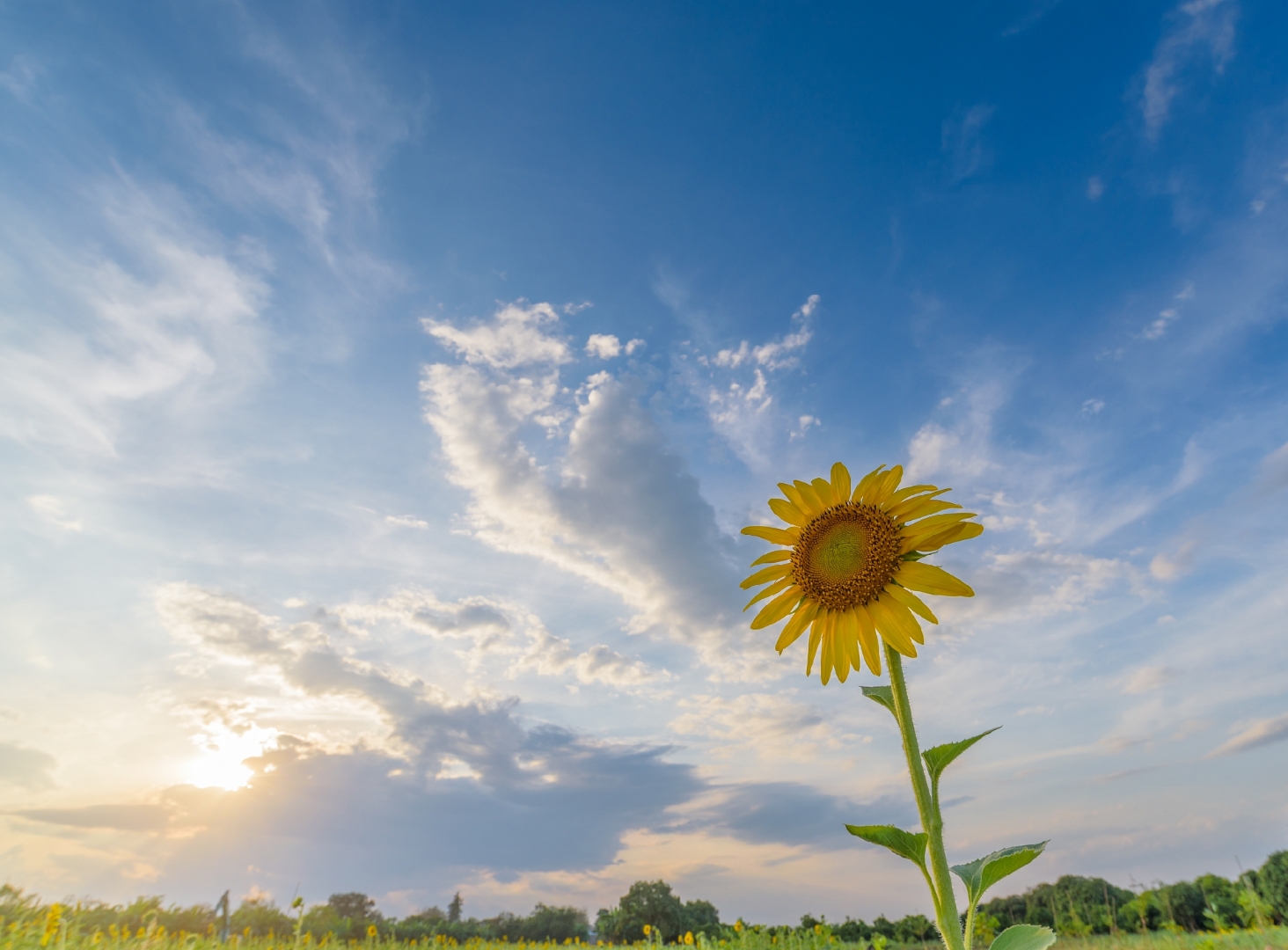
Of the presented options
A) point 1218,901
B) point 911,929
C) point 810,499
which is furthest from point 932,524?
point 1218,901

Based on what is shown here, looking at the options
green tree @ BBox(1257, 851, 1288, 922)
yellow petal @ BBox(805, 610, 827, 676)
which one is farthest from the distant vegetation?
yellow petal @ BBox(805, 610, 827, 676)

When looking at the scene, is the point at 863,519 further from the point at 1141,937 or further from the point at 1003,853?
the point at 1141,937

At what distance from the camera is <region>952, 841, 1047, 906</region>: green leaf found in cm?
310

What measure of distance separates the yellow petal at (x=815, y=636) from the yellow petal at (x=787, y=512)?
55cm

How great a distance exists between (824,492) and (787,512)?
252mm

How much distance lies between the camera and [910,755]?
3.05m

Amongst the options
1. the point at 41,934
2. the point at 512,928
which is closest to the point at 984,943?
the point at 512,928

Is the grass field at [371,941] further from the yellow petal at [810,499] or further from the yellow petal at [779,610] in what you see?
the yellow petal at [810,499]

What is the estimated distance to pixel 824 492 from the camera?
4086mm

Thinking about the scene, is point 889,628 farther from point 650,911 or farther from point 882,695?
point 650,911

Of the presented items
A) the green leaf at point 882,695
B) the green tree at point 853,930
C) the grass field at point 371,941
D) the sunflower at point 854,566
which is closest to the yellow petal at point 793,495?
the sunflower at point 854,566

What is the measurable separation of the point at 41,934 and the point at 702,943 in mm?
9343

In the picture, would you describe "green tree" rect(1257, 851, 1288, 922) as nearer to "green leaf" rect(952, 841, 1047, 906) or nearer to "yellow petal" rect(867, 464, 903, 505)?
"green leaf" rect(952, 841, 1047, 906)

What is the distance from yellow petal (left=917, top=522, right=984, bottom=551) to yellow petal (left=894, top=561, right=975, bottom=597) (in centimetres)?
11
